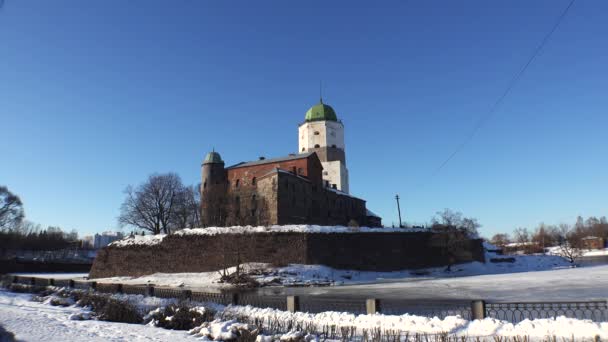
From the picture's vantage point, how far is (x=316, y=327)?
1034cm

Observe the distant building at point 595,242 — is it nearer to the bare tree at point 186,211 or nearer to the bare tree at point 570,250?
the bare tree at point 570,250

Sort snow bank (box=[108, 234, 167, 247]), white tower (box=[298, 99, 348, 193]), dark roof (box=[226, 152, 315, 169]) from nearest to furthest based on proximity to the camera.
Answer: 1. snow bank (box=[108, 234, 167, 247])
2. dark roof (box=[226, 152, 315, 169])
3. white tower (box=[298, 99, 348, 193])

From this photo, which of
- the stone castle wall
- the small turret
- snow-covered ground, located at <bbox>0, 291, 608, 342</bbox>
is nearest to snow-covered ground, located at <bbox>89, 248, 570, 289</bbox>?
the stone castle wall

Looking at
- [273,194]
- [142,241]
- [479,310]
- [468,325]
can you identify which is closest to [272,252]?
[273,194]

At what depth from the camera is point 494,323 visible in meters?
9.86

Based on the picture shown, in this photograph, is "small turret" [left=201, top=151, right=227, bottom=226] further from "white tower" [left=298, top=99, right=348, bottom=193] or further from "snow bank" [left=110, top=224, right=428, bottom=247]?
"white tower" [left=298, top=99, right=348, bottom=193]

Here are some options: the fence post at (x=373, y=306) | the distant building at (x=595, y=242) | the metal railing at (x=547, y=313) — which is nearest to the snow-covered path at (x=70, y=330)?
the fence post at (x=373, y=306)

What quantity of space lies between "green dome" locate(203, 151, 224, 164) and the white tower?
64.8 feet

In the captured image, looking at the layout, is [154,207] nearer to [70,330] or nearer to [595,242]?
[70,330]

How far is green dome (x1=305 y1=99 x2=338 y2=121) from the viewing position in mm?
74750

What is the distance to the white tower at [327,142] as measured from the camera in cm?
7306

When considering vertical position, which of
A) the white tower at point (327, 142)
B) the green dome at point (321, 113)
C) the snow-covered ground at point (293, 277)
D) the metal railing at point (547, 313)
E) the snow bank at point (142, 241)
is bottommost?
the snow-covered ground at point (293, 277)

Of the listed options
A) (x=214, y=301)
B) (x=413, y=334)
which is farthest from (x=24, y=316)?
(x=413, y=334)

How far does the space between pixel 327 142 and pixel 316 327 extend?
63946mm
